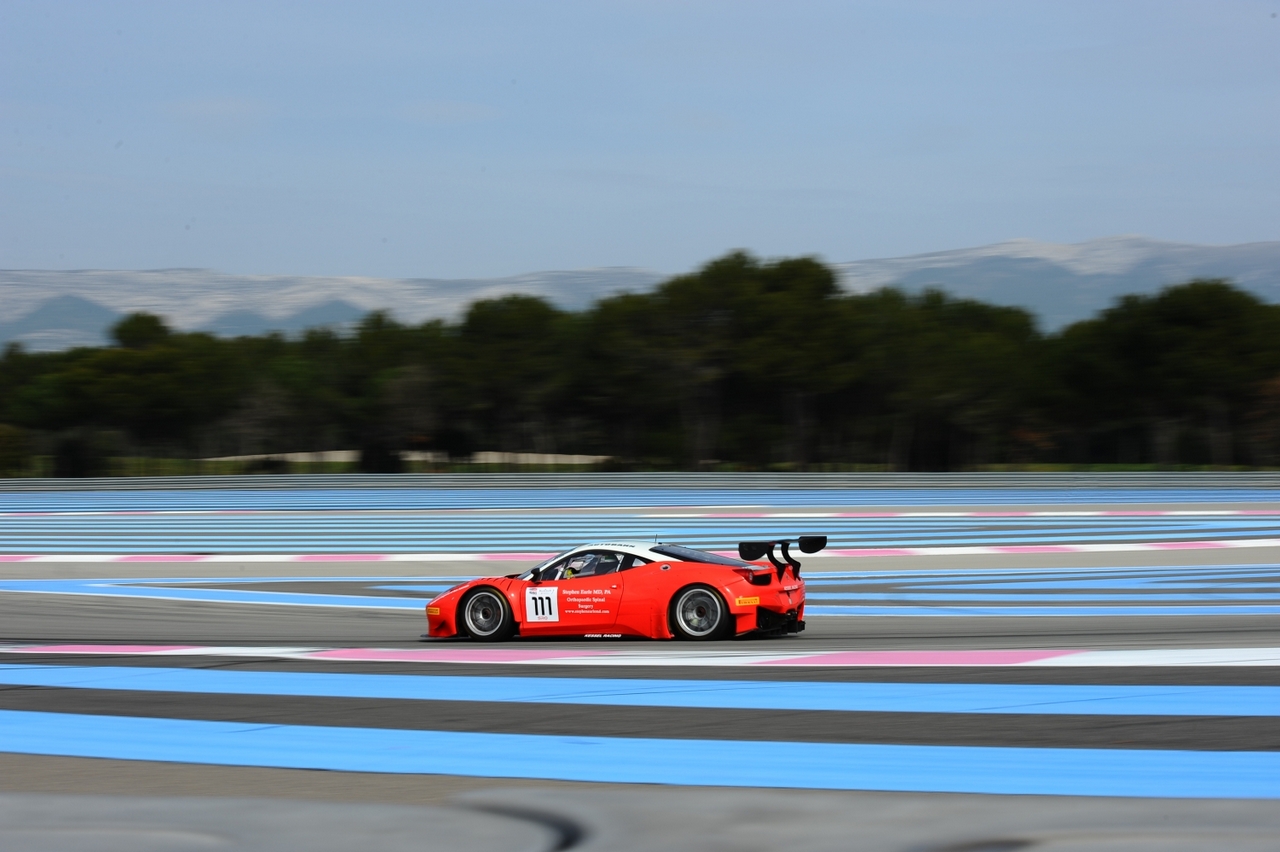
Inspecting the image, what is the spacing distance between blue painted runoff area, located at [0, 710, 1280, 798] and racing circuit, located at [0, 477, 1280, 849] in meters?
0.02

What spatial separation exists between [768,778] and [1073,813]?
1254mm

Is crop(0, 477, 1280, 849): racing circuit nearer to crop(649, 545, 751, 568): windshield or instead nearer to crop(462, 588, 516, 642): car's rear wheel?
crop(462, 588, 516, 642): car's rear wheel

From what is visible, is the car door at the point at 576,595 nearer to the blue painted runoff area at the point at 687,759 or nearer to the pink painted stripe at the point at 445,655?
the pink painted stripe at the point at 445,655

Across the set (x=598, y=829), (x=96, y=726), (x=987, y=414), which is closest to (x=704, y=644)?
(x=96, y=726)

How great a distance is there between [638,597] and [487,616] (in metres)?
1.47

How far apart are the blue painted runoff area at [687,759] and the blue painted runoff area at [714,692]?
0.99 metres

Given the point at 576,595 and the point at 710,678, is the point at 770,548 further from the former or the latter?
the point at 710,678

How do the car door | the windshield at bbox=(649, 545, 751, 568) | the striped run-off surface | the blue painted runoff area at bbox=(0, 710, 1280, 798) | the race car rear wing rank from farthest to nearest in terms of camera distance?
the car door < the windshield at bbox=(649, 545, 751, 568) < the race car rear wing < the striped run-off surface < the blue painted runoff area at bbox=(0, 710, 1280, 798)

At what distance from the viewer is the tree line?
4762cm

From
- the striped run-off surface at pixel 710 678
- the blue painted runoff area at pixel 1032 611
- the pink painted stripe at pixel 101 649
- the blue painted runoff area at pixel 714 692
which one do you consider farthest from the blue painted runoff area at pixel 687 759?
the blue painted runoff area at pixel 1032 611

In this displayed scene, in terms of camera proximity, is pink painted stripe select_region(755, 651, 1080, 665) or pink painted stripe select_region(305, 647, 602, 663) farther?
pink painted stripe select_region(305, 647, 602, 663)

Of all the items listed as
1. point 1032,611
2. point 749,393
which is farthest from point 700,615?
point 749,393

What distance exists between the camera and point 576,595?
1076cm

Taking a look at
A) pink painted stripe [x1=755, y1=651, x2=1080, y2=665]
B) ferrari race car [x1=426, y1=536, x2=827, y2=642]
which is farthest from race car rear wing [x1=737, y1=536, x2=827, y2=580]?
pink painted stripe [x1=755, y1=651, x2=1080, y2=665]
